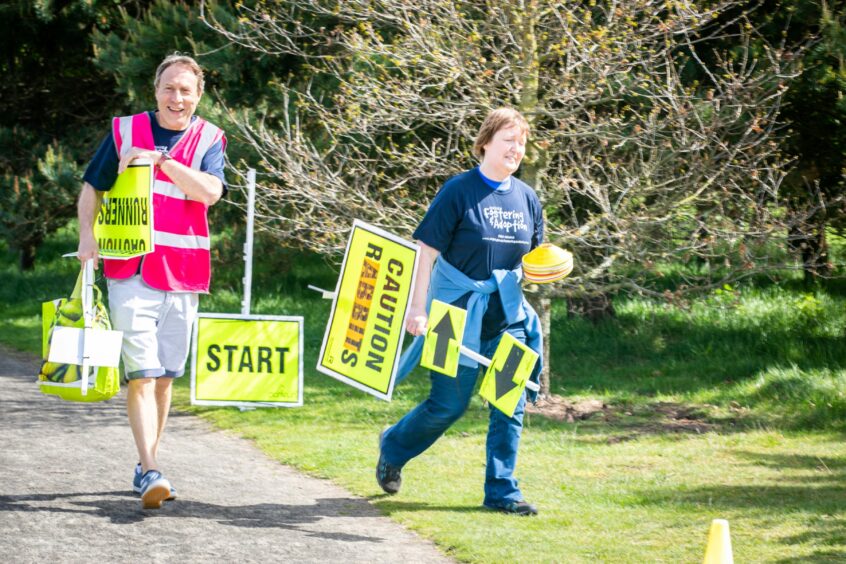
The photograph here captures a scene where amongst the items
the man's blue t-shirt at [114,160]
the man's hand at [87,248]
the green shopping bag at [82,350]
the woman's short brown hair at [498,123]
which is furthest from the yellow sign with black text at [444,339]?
the man's hand at [87,248]

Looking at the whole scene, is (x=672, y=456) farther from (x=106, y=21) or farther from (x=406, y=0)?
(x=106, y=21)

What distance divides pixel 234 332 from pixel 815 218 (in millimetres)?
5366

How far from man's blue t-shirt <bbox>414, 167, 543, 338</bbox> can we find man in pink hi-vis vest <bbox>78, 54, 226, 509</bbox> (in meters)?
1.10

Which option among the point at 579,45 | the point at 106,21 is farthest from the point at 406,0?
the point at 106,21

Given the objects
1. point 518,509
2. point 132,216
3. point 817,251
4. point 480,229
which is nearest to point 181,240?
point 132,216

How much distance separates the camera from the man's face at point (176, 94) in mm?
5711

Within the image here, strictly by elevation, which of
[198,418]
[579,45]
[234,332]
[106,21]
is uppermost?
[106,21]

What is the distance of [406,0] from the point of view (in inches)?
344

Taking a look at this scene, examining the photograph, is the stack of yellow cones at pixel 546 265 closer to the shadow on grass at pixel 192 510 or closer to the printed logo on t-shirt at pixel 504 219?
the printed logo on t-shirt at pixel 504 219

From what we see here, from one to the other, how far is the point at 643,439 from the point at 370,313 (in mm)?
2956

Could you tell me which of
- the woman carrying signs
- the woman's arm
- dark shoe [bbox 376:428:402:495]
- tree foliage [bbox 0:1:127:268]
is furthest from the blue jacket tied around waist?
tree foliage [bbox 0:1:127:268]

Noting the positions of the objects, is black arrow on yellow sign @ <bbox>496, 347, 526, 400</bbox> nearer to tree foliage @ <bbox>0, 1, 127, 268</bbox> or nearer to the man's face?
the man's face

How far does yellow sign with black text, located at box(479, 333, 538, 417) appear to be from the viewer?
5703 millimetres

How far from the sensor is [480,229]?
5.76m
